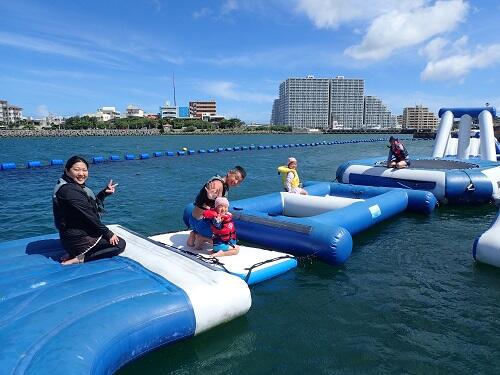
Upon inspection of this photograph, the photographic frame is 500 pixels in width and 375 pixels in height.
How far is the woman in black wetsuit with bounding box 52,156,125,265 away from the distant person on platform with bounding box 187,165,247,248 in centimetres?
127

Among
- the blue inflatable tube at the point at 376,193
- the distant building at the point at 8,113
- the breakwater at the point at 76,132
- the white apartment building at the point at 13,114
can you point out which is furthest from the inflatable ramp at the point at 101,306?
the white apartment building at the point at 13,114

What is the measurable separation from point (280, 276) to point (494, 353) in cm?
250

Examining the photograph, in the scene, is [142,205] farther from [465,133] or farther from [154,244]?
[465,133]

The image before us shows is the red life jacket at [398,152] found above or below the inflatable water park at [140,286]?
above

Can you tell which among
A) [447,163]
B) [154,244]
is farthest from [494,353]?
[447,163]

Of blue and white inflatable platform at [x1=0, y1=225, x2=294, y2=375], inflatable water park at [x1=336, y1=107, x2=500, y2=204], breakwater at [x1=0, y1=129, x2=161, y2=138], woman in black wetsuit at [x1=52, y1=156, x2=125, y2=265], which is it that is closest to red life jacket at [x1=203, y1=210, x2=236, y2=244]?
blue and white inflatable platform at [x1=0, y1=225, x2=294, y2=375]

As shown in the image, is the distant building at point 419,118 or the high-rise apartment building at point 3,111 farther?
the distant building at point 419,118

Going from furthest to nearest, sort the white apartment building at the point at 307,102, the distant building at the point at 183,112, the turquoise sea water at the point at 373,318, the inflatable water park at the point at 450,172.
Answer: the white apartment building at the point at 307,102 → the distant building at the point at 183,112 → the inflatable water park at the point at 450,172 → the turquoise sea water at the point at 373,318

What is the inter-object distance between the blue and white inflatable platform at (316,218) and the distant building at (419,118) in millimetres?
155111

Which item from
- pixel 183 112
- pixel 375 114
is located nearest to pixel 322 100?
pixel 375 114

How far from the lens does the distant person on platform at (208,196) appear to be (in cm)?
505

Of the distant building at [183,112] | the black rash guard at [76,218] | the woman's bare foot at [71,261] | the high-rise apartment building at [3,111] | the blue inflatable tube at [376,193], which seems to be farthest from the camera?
the distant building at [183,112]

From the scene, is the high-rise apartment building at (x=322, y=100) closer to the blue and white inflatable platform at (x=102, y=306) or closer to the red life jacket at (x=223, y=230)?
the red life jacket at (x=223, y=230)

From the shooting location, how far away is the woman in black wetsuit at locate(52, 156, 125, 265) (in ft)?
12.9
